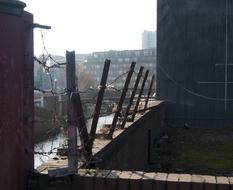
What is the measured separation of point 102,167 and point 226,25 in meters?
14.5

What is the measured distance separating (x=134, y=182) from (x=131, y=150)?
Answer: 16.2ft

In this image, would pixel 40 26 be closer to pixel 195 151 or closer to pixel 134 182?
pixel 134 182

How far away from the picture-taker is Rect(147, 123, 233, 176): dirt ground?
11.0 metres

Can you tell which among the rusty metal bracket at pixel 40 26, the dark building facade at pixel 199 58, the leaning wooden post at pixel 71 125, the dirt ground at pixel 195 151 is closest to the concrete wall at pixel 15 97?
the rusty metal bracket at pixel 40 26

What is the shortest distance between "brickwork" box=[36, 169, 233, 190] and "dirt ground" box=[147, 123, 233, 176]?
6.27 m

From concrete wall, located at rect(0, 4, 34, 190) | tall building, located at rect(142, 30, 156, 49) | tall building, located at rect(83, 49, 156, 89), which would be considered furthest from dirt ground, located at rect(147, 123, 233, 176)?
tall building, located at rect(142, 30, 156, 49)

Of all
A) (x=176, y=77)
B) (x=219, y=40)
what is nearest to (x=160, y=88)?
(x=176, y=77)

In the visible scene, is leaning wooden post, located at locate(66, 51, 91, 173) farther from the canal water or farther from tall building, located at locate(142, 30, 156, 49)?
tall building, located at locate(142, 30, 156, 49)

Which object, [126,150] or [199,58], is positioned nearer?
[126,150]

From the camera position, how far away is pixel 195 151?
13.2 m

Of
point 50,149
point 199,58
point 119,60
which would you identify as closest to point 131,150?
point 50,149

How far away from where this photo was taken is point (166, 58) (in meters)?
20.3

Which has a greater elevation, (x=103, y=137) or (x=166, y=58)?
(x=166, y=58)

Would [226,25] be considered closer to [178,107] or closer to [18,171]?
[178,107]
